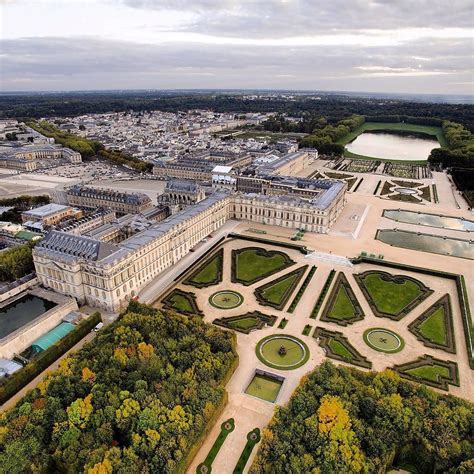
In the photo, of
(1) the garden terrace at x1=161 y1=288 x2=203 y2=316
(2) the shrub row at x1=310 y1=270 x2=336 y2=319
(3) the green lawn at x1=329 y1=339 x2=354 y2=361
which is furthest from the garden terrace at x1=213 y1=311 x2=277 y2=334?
(3) the green lawn at x1=329 y1=339 x2=354 y2=361

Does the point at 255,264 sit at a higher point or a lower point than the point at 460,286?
lower

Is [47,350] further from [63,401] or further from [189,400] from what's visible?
[189,400]

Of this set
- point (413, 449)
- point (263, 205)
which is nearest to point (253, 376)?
point (413, 449)

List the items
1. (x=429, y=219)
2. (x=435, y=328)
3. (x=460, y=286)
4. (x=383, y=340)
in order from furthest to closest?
(x=429, y=219)
(x=460, y=286)
(x=435, y=328)
(x=383, y=340)

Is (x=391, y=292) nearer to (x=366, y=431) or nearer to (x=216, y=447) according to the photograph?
(x=366, y=431)

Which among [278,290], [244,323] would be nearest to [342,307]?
[278,290]

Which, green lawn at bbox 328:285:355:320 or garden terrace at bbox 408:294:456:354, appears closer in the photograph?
garden terrace at bbox 408:294:456:354

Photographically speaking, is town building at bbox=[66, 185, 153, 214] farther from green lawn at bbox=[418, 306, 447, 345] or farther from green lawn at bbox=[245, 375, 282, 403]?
green lawn at bbox=[418, 306, 447, 345]
